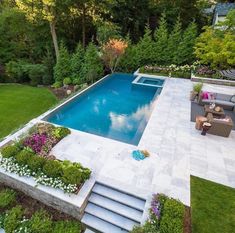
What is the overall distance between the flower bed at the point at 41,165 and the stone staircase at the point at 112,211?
731mm

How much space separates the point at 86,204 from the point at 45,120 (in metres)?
5.65

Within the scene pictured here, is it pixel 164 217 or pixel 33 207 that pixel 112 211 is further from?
pixel 33 207

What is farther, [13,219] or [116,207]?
[116,207]

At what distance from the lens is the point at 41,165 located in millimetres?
6223

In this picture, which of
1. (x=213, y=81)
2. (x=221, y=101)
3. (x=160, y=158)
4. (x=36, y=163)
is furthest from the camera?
(x=213, y=81)

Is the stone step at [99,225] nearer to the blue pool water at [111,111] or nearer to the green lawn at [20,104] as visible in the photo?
the blue pool water at [111,111]

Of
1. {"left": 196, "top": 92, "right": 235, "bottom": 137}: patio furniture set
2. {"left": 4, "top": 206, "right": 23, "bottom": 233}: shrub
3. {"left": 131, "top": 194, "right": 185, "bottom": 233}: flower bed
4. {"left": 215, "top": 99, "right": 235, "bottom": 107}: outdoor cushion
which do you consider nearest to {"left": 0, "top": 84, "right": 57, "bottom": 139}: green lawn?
{"left": 4, "top": 206, "right": 23, "bottom": 233}: shrub

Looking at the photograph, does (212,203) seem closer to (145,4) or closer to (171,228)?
(171,228)

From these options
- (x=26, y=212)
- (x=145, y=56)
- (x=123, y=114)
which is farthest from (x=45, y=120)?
(x=145, y=56)

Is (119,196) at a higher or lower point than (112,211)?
higher

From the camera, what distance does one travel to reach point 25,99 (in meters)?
14.0

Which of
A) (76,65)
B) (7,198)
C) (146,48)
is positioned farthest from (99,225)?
(146,48)

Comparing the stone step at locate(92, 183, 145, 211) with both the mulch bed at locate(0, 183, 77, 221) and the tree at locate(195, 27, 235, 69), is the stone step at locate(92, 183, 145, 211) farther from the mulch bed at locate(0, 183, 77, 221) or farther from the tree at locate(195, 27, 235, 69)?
the tree at locate(195, 27, 235, 69)

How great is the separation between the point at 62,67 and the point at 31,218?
1366cm
